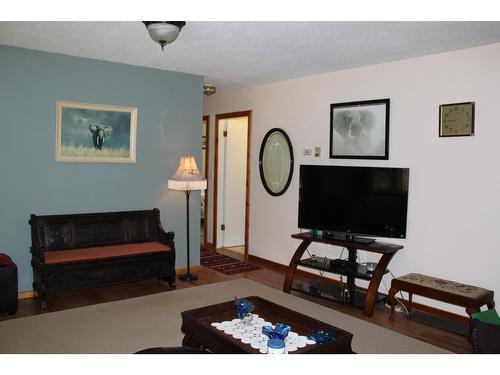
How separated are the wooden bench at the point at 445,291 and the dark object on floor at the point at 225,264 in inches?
86.6

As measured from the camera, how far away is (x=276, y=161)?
5.91m

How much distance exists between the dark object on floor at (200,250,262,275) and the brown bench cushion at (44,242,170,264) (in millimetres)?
1071

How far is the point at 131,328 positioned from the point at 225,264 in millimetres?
2396

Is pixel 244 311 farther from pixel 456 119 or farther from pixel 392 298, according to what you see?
pixel 456 119

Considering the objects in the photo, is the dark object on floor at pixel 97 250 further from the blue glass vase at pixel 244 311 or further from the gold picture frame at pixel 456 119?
the gold picture frame at pixel 456 119

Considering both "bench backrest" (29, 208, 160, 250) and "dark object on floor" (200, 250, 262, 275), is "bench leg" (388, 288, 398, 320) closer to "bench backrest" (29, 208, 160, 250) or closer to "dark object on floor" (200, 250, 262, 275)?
"dark object on floor" (200, 250, 262, 275)

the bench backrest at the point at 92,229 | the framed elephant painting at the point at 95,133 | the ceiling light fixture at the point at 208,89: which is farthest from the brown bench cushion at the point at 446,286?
the ceiling light fixture at the point at 208,89

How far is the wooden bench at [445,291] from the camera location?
3.50m

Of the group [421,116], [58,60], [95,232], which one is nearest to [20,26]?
[58,60]

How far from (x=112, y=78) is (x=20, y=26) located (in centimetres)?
139

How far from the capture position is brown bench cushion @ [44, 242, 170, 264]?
4273 millimetres

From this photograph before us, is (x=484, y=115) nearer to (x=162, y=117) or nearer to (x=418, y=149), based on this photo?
(x=418, y=149)

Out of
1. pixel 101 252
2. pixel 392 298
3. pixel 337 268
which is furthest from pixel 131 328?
pixel 392 298

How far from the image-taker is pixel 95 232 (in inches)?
191
